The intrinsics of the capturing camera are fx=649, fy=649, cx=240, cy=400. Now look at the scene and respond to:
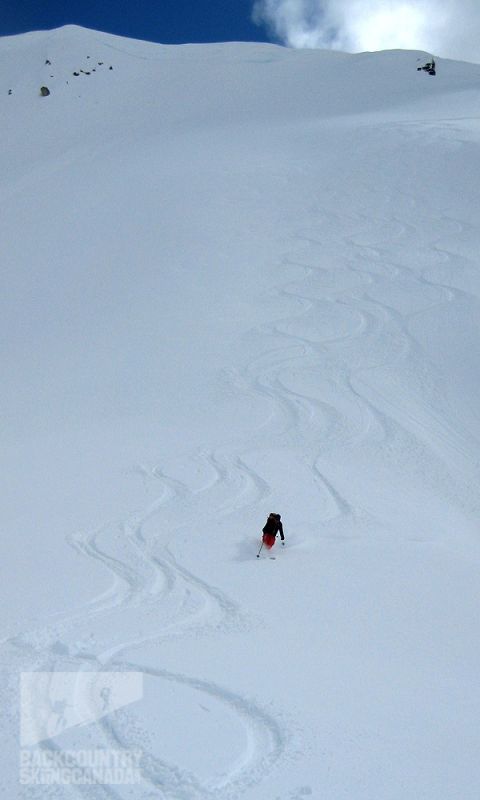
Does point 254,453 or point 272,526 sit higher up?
point 272,526

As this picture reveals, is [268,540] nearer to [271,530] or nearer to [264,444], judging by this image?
[271,530]

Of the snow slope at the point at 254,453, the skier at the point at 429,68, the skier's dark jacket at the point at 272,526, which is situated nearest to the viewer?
the snow slope at the point at 254,453

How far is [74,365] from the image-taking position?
525 inches

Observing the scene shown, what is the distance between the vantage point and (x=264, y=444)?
1049 centimetres

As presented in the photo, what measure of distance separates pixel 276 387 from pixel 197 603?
6.31 metres

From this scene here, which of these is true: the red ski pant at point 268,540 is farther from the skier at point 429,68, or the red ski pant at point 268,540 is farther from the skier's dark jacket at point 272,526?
the skier at point 429,68

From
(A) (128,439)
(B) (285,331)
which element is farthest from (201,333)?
(A) (128,439)

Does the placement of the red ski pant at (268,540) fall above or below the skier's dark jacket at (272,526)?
below

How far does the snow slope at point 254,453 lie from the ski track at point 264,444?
4 cm

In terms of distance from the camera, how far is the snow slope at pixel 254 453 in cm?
454

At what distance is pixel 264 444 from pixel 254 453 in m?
0.36

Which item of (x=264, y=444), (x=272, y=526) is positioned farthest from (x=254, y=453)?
(x=272, y=526)

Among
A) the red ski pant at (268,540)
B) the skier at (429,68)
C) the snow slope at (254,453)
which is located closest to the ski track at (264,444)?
the snow slope at (254,453)

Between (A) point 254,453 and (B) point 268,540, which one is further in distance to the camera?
(A) point 254,453
